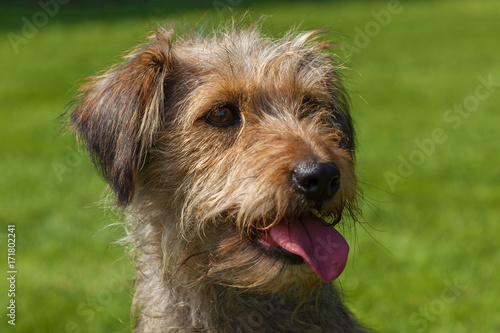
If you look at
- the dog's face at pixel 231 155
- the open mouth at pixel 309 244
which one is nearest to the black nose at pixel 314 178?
the dog's face at pixel 231 155

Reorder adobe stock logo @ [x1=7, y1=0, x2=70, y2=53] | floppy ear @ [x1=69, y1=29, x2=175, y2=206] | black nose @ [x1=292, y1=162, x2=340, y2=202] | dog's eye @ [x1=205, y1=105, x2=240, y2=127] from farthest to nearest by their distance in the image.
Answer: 1. adobe stock logo @ [x1=7, y1=0, x2=70, y2=53]
2. dog's eye @ [x1=205, y1=105, x2=240, y2=127]
3. floppy ear @ [x1=69, y1=29, x2=175, y2=206]
4. black nose @ [x1=292, y1=162, x2=340, y2=202]

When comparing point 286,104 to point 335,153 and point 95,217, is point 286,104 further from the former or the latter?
point 95,217

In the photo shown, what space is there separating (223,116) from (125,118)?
1.77ft

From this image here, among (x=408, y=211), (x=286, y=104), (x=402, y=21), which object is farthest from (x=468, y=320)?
(x=402, y=21)

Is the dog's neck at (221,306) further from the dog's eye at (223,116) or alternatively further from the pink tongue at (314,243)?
the dog's eye at (223,116)

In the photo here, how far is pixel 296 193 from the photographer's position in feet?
10.4

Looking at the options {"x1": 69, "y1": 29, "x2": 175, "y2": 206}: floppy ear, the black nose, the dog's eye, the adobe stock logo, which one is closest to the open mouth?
the black nose

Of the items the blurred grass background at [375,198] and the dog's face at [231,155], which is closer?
the dog's face at [231,155]

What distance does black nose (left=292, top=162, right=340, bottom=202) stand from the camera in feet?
10.3

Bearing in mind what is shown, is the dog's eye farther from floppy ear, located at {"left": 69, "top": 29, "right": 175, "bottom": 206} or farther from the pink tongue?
the pink tongue

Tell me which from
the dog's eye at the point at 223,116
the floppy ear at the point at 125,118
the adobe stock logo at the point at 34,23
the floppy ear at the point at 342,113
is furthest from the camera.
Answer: the adobe stock logo at the point at 34,23

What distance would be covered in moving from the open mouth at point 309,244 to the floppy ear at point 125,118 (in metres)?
0.83

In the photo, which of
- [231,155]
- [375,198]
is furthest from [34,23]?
[231,155]

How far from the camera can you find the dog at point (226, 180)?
129 inches
